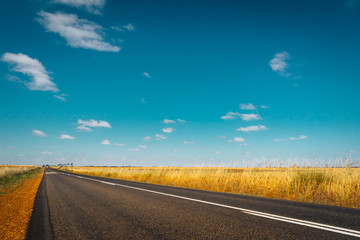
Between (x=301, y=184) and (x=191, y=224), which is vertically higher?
(x=301, y=184)

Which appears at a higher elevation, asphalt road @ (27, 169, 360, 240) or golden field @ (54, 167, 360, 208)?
golden field @ (54, 167, 360, 208)

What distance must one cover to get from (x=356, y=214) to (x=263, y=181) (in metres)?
4.97

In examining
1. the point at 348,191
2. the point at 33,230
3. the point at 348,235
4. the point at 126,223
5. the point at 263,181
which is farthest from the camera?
the point at 263,181

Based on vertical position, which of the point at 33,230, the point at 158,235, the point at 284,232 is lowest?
the point at 33,230

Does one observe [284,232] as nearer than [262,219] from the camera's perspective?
Yes

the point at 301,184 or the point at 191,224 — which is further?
the point at 301,184

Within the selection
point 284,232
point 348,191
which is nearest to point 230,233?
point 284,232

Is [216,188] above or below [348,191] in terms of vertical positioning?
below

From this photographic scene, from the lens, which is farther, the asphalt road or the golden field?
the golden field

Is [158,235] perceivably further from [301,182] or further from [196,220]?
[301,182]

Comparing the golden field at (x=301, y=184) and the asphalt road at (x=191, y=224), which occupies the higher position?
the golden field at (x=301, y=184)

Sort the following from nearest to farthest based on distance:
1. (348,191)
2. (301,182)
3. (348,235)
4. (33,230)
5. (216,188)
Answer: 1. (348,235)
2. (33,230)
3. (348,191)
4. (301,182)
5. (216,188)

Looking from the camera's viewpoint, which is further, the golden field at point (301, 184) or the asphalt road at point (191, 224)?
the golden field at point (301, 184)

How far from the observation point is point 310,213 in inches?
175
